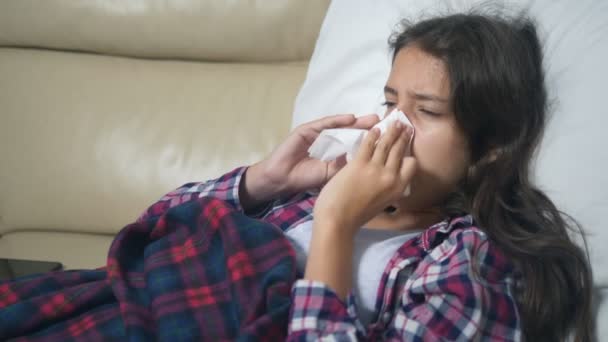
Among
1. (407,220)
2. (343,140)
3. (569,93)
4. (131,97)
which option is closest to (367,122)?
(343,140)

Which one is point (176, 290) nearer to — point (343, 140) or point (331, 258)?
point (331, 258)

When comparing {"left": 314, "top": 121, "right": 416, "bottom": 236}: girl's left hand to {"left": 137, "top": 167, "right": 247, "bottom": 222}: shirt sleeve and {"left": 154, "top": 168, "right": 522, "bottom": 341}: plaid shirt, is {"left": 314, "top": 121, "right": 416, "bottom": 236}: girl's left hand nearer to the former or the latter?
{"left": 154, "top": 168, "right": 522, "bottom": 341}: plaid shirt

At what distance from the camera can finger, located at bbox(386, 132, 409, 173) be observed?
84 centimetres

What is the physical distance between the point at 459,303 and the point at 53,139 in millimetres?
1153

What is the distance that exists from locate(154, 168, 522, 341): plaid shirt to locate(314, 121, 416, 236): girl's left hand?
0.32 feet

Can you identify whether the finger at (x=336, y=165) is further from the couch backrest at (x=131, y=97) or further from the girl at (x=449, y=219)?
the couch backrest at (x=131, y=97)

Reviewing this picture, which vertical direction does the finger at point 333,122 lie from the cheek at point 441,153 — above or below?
above

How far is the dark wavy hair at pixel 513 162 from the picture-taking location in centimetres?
78

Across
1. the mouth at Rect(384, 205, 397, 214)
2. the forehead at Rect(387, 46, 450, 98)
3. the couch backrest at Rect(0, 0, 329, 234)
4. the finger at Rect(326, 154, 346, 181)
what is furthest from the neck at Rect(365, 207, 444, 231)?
the couch backrest at Rect(0, 0, 329, 234)

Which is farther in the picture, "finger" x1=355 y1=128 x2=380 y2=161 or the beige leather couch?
the beige leather couch

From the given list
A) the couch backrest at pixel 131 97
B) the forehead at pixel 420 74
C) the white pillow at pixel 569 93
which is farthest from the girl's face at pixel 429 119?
the couch backrest at pixel 131 97

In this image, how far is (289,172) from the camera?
3.62ft

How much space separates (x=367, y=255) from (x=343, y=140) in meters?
0.19

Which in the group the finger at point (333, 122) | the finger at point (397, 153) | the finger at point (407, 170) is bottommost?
the finger at point (407, 170)
